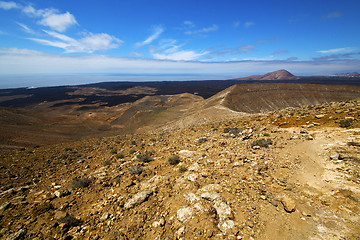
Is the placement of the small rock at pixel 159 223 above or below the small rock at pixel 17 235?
above

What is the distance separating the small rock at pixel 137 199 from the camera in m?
4.80

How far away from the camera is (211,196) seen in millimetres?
4547

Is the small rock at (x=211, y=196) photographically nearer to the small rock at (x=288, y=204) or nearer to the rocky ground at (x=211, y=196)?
the rocky ground at (x=211, y=196)

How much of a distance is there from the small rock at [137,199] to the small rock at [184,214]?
4.41 feet

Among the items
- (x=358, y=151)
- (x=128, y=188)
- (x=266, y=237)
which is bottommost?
(x=128, y=188)

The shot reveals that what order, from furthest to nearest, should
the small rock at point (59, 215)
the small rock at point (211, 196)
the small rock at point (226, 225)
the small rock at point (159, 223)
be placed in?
the small rock at point (59, 215), the small rock at point (211, 196), the small rock at point (159, 223), the small rock at point (226, 225)

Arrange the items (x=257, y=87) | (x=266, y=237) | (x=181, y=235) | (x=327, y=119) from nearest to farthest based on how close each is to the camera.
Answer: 1. (x=266, y=237)
2. (x=181, y=235)
3. (x=327, y=119)
4. (x=257, y=87)

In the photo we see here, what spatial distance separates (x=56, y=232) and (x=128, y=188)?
7.23 ft

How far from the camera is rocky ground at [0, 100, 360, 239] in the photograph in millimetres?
3607

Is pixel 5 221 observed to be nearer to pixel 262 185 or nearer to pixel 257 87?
pixel 262 185

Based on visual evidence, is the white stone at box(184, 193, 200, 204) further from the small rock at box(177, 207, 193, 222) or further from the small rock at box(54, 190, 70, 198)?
the small rock at box(54, 190, 70, 198)

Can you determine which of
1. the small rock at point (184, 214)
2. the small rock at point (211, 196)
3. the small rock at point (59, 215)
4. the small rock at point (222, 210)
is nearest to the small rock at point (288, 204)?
the small rock at point (222, 210)

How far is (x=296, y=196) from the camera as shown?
4.22 m

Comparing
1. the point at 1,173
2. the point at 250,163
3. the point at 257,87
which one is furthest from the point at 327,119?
the point at 257,87
